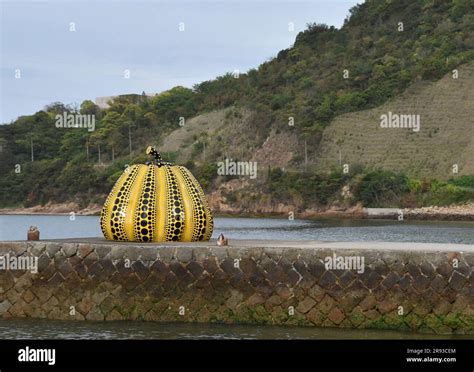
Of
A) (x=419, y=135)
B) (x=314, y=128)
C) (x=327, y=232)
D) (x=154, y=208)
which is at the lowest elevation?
(x=327, y=232)

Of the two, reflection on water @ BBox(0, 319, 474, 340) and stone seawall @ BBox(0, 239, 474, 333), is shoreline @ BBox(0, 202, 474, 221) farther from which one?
reflection on water @ BBox(0, 319, 474, 340)

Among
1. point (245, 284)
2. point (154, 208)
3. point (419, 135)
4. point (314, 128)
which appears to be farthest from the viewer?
point (314, 128)

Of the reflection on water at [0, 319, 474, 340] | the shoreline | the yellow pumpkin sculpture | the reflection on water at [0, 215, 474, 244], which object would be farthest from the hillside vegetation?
the reflection on water at [0, 319, 474, 340]

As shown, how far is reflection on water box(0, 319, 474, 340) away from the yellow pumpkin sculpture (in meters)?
2.67

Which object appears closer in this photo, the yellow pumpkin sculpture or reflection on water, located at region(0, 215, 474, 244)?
the yellow pumpkin sculpture

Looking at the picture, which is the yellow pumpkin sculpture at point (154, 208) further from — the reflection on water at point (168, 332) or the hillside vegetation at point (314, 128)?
the hillside vegetation at point (314, 128)

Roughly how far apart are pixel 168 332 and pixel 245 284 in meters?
1.90

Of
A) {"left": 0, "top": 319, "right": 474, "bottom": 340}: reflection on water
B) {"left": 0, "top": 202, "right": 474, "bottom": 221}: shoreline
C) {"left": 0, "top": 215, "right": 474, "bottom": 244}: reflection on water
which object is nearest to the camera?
{"left": 0, "top": 319, "right": 474, "bottom": 340}: reflection on water

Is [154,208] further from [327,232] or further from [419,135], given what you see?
[419,135]

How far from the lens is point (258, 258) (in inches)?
844

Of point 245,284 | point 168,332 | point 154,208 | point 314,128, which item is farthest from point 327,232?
point 168,332

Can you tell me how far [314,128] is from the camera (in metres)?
136

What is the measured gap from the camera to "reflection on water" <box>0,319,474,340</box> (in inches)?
801
